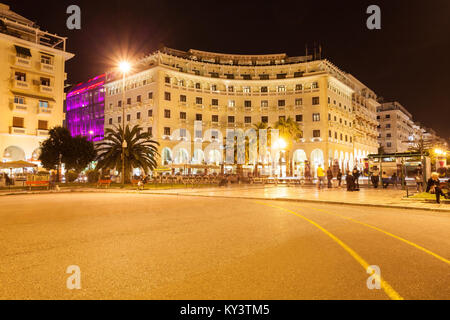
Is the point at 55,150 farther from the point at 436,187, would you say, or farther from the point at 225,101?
the point at 436,187

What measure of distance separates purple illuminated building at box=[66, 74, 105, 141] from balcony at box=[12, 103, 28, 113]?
68.1 feet

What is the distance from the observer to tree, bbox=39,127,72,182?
112 ft

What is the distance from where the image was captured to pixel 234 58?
192 feet

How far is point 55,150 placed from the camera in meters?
34.2

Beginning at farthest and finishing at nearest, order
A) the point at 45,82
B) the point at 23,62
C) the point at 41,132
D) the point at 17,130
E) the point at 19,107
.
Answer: the point at 45,82 < the point at 41,132 < the point at 23,62 < the point at 19,107 < the point at 17,130

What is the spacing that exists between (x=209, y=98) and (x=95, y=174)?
2714 cm

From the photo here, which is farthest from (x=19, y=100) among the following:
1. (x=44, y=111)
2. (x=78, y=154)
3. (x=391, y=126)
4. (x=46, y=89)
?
(x=391, y=126)

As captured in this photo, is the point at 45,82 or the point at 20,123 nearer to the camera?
the point at 20,123

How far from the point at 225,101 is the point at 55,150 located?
3070 cm

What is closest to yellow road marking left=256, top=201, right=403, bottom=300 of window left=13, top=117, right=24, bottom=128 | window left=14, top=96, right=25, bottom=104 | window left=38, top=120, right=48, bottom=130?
window left=13, top=117, right=24, bottom=128

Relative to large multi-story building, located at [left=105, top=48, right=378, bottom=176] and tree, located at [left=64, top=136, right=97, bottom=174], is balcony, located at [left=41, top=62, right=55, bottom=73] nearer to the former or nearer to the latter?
tree, located at [left=64, top=136, right=97, bottom=174]

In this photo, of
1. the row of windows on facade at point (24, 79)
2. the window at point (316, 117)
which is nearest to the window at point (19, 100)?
the row of windows on facade at point (24, 79)

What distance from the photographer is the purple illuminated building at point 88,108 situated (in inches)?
2384
